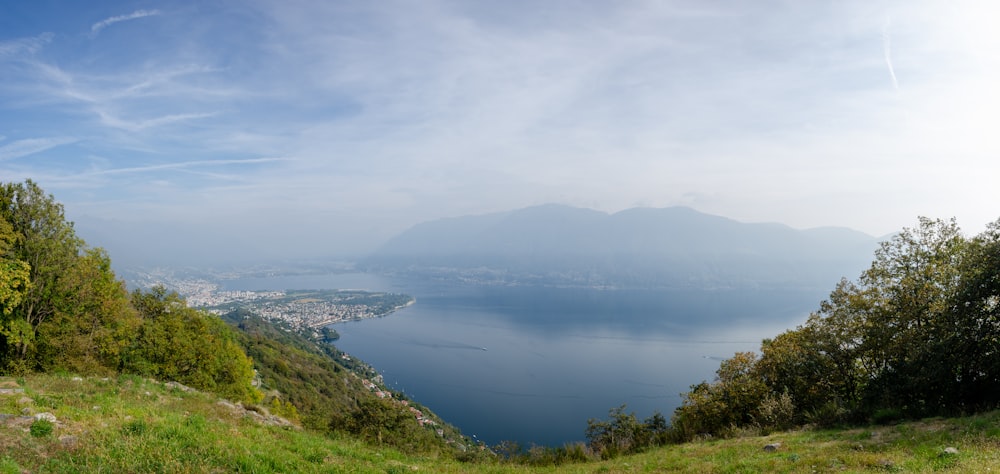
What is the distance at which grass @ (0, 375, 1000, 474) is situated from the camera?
6.54m

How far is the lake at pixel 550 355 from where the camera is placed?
70625mm

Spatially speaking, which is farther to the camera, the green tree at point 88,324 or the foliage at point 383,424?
the green tree at point 88,324

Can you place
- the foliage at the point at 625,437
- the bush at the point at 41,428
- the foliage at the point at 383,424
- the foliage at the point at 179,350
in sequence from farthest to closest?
the foliage at the point at 179,350, the foliage at the point at 383,424, the foliage at the point at 625,437, the bush at the point at 41,428

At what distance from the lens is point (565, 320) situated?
15225 centimetres

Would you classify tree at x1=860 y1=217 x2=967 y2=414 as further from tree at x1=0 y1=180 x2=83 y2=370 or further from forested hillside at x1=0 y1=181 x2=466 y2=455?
tree at x1=0 y1=180 x2=83 y2=370

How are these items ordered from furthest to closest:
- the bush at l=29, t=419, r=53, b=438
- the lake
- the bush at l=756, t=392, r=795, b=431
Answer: the lake → the bush at l=756, t=392, r=795, b=431 → the bush at l=29, t=419, r=53, b=438

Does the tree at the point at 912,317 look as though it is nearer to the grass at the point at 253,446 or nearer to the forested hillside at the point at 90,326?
the grass at the point at 253,446

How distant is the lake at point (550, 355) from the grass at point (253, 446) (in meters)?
38.1

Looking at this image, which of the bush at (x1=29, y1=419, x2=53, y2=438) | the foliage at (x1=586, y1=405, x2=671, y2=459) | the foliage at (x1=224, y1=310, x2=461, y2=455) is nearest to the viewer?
the bush at (x1=29, y1=419, x2=53, y2=438)

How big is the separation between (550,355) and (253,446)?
10173 centimetres

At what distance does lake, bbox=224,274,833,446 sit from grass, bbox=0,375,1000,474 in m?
38.1

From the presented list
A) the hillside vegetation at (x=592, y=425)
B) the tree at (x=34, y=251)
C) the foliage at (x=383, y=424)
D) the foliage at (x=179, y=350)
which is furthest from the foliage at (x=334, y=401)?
the tree at (x=34, y=251)

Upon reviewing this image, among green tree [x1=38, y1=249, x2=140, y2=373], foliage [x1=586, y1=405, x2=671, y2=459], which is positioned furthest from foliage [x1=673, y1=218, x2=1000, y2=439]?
green tree [x1=38, y1=249, x2=140, y2=373]

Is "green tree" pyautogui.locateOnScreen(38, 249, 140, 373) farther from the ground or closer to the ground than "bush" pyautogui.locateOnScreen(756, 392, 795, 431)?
farther from the ground
